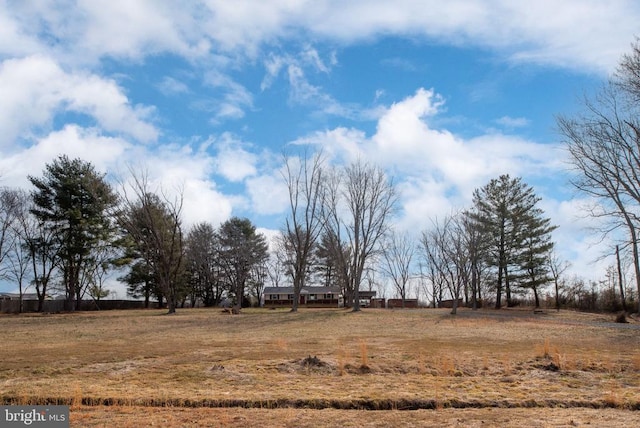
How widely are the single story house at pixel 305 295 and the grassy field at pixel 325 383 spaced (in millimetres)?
55894

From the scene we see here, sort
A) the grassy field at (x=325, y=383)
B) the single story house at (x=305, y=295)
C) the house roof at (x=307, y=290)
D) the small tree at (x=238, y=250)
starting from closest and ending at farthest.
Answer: the grassy field at (x=325, y=383) < the small tree at (x=238, y=250) < the single story house at (x=305, y=295) < the house roof at (x=307, y=290)

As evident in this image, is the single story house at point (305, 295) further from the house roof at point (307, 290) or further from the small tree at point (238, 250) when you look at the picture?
the small tree at point (238, 250)

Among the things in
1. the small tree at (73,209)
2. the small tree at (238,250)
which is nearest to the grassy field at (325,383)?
the small tree at (73,209)

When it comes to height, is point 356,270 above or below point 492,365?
above

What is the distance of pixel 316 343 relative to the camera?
61.6 ft

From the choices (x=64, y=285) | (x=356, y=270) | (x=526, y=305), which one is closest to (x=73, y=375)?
(x=356, y=270)

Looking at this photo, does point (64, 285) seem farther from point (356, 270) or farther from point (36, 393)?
point (36, 393)

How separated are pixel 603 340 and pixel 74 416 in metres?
20.9

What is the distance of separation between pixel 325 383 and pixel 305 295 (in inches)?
2613

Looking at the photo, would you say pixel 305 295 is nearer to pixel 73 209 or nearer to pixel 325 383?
pixel 73 209

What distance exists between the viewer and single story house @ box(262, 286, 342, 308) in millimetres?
74312

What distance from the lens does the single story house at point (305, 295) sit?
7431cm

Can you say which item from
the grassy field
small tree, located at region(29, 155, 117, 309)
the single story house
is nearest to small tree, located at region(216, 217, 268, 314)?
the single story house

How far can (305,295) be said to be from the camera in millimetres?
76500
